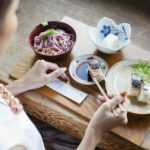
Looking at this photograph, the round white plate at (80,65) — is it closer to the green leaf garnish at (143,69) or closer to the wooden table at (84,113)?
the wooden table at (84,113)

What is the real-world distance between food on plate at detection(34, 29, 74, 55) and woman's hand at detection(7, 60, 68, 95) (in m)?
0.09

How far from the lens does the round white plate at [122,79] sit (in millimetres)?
1343

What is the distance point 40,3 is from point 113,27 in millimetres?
1254

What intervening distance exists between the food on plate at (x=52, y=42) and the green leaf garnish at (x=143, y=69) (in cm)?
30

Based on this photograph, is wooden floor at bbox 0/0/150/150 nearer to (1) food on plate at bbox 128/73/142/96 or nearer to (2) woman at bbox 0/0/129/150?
(2) woman at bbox 0/0/129/150

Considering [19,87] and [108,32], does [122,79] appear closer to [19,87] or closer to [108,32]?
[108,32]

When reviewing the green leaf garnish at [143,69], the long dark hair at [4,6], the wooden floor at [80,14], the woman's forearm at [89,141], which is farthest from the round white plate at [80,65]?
the wooden floor at [80,14]

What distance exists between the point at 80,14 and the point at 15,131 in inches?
61.8

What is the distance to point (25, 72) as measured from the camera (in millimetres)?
1514

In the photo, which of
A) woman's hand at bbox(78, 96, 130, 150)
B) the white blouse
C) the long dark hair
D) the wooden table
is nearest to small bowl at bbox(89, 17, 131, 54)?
the wooden table

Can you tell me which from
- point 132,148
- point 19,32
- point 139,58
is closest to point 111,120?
point 132,148

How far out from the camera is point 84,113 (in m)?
1.35

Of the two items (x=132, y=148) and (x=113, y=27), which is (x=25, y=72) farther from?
(x=132, y=148)

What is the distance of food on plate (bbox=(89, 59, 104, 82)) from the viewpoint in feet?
4.66
